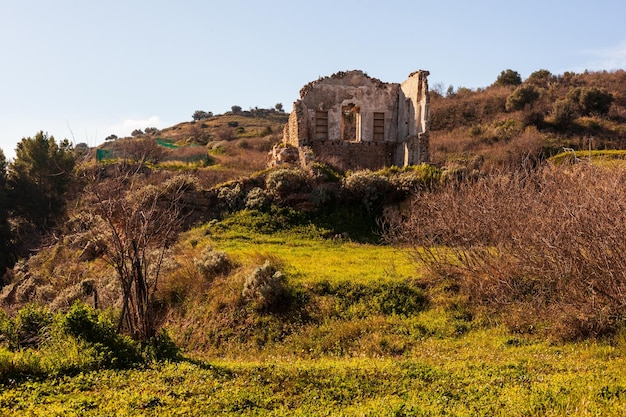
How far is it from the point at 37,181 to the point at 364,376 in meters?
24.4

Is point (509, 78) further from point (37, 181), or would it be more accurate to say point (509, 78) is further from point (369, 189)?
point (37, 181)

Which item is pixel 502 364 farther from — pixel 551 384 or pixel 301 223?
pixel 301 223

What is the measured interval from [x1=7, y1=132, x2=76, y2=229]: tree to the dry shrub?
20.2 meters

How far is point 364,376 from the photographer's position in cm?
649

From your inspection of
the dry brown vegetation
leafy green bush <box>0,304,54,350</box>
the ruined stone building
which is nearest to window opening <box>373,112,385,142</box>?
the ruined stone building

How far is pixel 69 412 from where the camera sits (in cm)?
508

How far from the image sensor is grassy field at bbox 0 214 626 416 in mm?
5207

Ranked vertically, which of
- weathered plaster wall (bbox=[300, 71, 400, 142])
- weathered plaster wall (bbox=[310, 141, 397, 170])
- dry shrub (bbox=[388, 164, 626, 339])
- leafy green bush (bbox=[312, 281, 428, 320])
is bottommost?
leafy green bush (bbox=[312, 281, 428, 320])

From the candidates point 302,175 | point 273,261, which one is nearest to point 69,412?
point 273,261

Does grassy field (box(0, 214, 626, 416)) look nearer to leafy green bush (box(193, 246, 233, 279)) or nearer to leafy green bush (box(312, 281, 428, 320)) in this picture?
leafy green bush (box(312, 281, 428, 320))

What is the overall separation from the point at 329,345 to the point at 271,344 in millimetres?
1211

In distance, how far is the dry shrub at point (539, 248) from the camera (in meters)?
7.39

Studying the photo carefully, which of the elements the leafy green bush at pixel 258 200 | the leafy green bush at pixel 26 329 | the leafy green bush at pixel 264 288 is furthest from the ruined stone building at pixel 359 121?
the leafy green bush at pixel 26 329

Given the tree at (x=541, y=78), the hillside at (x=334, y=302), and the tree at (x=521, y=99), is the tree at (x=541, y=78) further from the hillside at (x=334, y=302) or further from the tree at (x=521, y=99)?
the hillside at (x=334, y=302)
